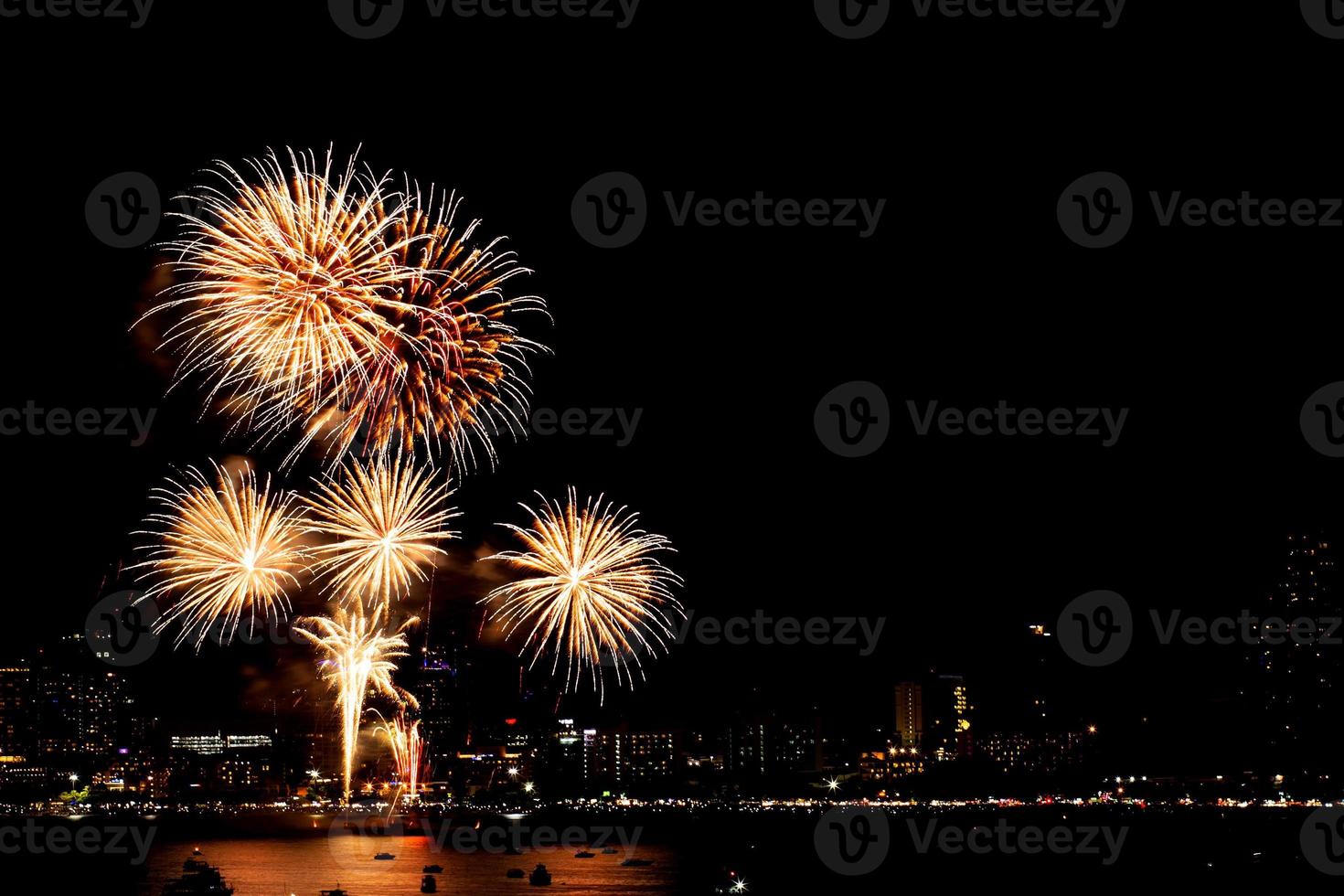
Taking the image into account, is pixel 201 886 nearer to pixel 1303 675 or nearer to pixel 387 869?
pixel 387 869

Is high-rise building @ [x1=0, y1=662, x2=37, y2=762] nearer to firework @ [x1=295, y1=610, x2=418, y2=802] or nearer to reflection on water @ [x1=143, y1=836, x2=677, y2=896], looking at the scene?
reflection on water @ [x1=143, y1=836, x2=677, y2=896]

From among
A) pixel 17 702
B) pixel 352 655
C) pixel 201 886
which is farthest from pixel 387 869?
pixel 17 702

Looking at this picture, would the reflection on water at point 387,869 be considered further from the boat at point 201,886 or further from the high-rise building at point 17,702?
the high-rise building at point 17,702

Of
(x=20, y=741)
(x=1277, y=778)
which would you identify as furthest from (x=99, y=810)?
(x=1277, y=778)

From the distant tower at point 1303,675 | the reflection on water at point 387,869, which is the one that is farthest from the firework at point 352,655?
the distant tower at point 1303,675

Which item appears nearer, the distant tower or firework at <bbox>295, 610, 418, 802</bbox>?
firework at <bbox>295, 610, 418, 802</bbox>

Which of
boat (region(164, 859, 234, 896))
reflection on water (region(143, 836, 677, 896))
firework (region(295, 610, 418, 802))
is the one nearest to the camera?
firework (region(295, 610, 418, 802))

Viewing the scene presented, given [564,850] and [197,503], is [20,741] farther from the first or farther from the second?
[197,503]

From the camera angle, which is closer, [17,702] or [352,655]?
[352,655]

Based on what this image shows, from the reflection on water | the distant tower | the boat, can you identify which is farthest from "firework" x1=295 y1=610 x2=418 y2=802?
the distant tower
